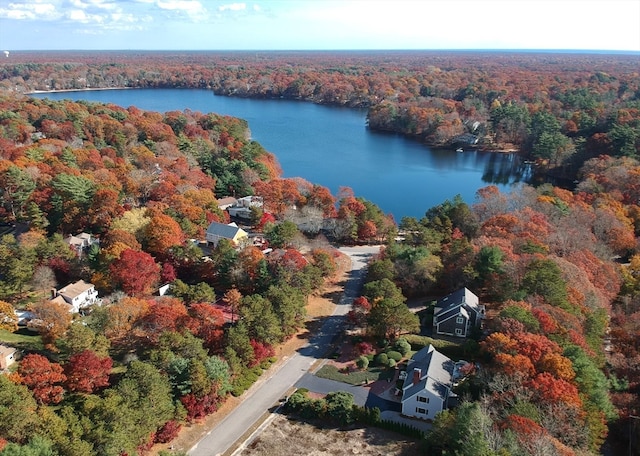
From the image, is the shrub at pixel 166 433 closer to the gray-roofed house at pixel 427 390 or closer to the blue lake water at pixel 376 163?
the gray-roofed house at pixel 427 390

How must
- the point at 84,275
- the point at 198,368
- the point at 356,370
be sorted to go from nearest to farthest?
1. the point at 198,368
2. the point at 356,370
3. the point at 84,275

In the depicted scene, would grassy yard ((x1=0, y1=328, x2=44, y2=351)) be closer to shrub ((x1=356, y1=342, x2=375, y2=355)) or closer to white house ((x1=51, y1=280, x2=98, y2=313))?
white house ((x1=51, y1=280, x2=98, y2=313))

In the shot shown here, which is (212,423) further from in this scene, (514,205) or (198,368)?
(514,205)

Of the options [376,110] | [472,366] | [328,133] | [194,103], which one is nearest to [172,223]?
[472,366]

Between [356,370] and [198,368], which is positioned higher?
[198,368]

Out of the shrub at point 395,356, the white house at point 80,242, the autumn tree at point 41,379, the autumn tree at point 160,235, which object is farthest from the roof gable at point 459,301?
the white house at point 80,242

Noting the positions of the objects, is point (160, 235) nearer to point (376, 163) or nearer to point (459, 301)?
point (459, 301)
